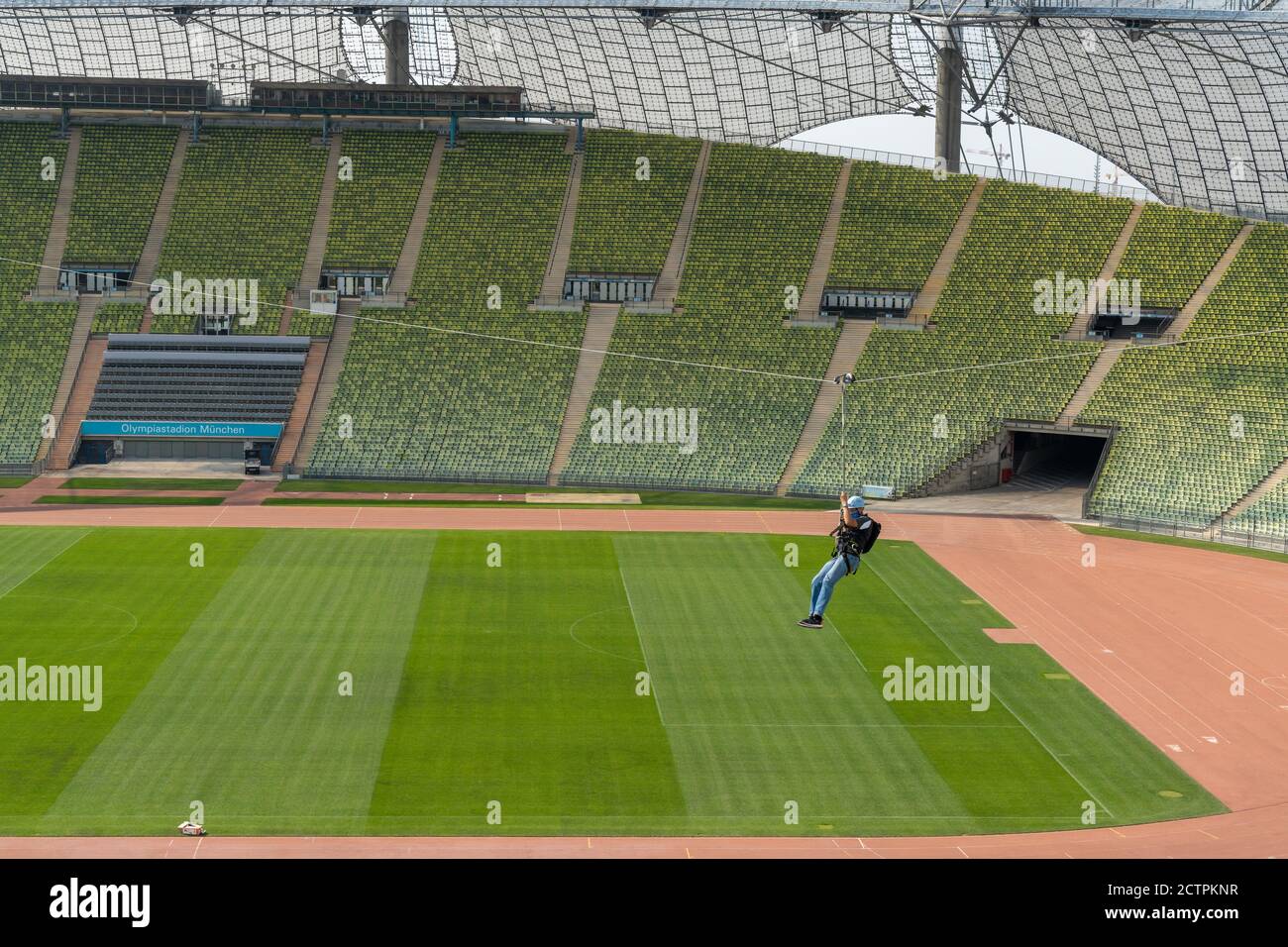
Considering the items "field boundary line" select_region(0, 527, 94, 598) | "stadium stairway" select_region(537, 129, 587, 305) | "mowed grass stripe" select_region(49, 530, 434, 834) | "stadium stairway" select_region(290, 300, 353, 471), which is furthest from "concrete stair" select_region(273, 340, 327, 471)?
"mowed grass stripe" select_region(49, 530, 434, 834)

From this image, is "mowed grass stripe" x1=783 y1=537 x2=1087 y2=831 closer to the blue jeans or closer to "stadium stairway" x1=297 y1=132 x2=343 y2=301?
the blue jeans

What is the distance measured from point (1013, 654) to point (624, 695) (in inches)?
486

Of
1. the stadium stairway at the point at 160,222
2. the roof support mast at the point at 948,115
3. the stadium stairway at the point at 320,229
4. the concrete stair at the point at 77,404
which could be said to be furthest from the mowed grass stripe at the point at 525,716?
the roof support mast at the point at 948,115

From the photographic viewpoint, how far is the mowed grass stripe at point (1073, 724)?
116ft

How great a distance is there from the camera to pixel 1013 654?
47.8 meters

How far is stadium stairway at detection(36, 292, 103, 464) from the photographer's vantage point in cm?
8138

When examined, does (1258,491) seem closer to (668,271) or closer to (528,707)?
(668,271)

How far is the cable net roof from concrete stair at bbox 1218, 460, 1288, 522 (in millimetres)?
27218

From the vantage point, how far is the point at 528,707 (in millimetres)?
41219

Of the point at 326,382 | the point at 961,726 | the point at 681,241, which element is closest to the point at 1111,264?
the point at 681,241

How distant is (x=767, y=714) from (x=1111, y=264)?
5072cm

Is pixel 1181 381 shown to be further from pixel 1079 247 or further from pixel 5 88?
pixel 5 88

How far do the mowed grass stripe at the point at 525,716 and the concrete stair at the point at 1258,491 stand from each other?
27.2m
